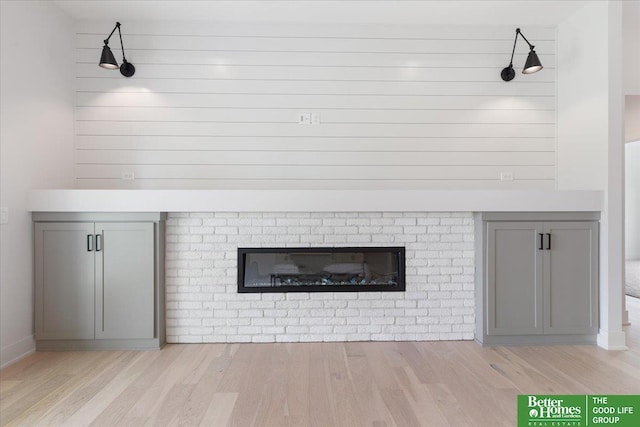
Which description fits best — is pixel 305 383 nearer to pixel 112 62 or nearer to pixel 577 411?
pixel 577 411

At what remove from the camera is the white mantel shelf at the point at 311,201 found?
3152mm

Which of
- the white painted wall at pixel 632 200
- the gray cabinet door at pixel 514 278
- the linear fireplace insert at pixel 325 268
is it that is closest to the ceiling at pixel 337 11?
the gray cabinet door at pixel 514 278

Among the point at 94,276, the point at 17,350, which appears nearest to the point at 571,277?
the point at 94,276

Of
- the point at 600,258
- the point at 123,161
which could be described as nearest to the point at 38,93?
the point at 123,161

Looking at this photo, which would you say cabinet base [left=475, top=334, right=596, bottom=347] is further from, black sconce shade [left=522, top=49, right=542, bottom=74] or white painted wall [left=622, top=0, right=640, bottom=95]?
white painted wall [left=622, top=0, right=640, bottom=95]

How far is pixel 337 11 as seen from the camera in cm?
350

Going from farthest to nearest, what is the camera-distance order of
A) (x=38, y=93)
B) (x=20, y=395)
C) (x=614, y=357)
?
(x=38, y=93), (x=614, y=357), (x=20, y=395)

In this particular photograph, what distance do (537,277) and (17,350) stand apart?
4026mm

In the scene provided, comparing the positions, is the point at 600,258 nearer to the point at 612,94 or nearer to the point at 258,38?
the point at 612,94

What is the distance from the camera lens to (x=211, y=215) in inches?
132

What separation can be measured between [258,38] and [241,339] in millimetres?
2670

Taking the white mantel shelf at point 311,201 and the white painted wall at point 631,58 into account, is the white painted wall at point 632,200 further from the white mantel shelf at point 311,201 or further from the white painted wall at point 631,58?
the white mantel shelf at point 311,201

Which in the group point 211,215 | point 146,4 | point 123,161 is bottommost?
point 211,215

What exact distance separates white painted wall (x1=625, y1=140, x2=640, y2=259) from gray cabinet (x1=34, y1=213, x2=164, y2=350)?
7.39 m
